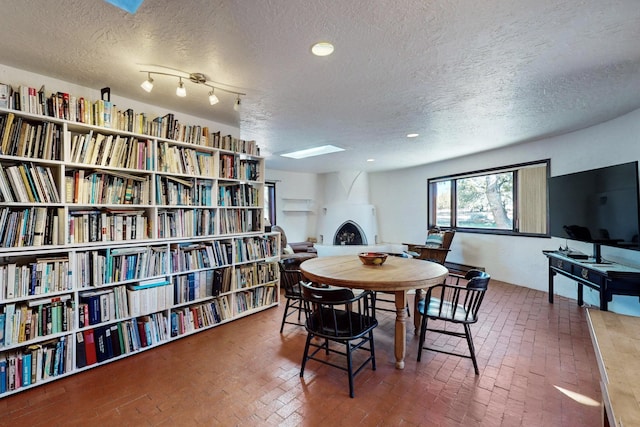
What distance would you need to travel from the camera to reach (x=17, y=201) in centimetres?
198

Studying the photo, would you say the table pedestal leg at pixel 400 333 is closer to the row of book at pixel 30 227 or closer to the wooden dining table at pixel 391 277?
the wooden dining table at pixel 391 277

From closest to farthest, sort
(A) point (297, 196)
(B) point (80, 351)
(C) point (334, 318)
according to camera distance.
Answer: (C) point (334, 318), (B) point (80, 351), (A) point (297, 196)

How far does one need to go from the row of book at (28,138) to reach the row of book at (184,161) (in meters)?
0.74

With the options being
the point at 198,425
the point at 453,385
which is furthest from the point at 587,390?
the point at 198,425

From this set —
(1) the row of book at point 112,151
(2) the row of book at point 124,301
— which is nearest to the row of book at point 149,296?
(2) the row of book at point 124,301

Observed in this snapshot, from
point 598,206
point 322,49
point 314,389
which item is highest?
point 322,49

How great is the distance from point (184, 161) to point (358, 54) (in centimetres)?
195

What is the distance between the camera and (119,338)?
240 centimetres

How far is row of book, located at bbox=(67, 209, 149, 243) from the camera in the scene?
224cm

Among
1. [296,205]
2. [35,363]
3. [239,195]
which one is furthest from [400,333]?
[296,205]

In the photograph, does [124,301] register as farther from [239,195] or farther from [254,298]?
[239,195]

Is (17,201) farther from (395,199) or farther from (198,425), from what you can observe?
(395,199)

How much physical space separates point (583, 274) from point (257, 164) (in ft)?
12.4

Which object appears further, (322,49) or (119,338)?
(119,338)
